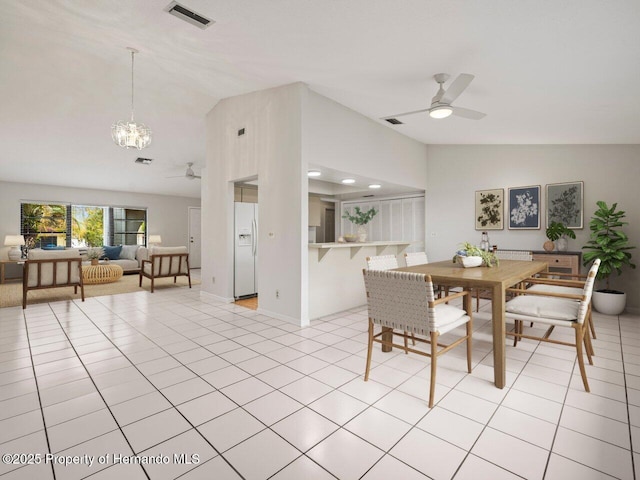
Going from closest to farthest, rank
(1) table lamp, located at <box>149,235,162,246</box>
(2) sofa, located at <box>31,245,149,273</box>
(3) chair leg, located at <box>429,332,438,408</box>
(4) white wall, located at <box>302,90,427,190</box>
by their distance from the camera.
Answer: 1. (3) chair leg, located at <box>429,332,438,408</box>
2. (4) white wall, located at <box>302,90,427,190</box>
3. (2) sofa, located at <box>31,245,149,273</box>
4. (1) table lamp, located at <box>149,235,162,246</box>

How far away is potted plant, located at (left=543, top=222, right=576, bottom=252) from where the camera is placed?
466 cm

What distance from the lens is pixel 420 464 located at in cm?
151

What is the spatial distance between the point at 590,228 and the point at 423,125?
9.04 feet

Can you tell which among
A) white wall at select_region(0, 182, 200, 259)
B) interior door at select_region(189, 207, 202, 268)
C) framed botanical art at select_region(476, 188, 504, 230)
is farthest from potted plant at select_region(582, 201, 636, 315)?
white wall at select_region(0, 182, 200, 259)

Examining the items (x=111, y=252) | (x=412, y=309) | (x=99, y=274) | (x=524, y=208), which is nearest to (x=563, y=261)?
(x=524, y=208)

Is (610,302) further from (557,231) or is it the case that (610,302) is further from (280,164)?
(280,164)

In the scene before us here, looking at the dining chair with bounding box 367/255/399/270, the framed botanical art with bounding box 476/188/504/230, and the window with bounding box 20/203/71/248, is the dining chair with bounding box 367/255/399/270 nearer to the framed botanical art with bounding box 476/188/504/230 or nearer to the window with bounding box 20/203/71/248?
the framed botanical art with bounding box 476/188/504/230

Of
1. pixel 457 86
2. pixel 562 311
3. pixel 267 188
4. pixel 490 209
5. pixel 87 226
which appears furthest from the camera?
pixel 87 226

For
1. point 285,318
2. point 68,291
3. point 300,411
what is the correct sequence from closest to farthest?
point 300,411
point 285,318
point 68,291

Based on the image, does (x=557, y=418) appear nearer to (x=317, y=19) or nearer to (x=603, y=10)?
(x=603, y=10)

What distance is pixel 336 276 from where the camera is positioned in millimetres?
4461

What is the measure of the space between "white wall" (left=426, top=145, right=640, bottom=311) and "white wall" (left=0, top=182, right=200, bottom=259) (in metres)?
8.04

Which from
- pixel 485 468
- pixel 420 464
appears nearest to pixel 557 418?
pixel 485 468

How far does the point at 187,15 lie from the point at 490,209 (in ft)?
17.1
